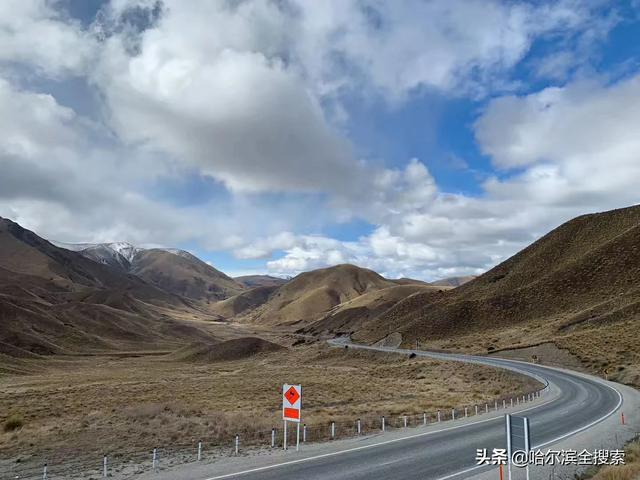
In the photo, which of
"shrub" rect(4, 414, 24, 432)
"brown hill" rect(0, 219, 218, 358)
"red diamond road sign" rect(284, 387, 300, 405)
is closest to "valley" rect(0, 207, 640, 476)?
"shrub" rect(4, 414, 24, 432)

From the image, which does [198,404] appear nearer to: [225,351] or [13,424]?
[13,424]

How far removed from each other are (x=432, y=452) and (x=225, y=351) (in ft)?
306

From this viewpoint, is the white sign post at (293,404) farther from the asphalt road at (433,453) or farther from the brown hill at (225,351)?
the brown hill at (225,351)

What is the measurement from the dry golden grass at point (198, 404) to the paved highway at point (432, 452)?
18.5 feet

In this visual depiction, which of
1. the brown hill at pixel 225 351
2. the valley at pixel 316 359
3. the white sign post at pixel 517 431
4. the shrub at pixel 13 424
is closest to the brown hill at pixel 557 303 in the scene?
the valley at pixel 316 359

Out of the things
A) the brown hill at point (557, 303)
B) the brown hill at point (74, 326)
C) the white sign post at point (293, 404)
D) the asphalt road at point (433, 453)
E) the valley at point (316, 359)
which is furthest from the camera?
the brown hill at point (74, 326)

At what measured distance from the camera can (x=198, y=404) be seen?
114 feet

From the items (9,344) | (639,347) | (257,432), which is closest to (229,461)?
(257,432)

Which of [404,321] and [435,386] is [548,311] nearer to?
[404,321]

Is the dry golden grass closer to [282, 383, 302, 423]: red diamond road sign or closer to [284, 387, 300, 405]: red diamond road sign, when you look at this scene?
[282, 383, 302, 423]: red diamond road sign

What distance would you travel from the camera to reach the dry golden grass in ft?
72.0

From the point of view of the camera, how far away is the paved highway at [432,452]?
14.2 m

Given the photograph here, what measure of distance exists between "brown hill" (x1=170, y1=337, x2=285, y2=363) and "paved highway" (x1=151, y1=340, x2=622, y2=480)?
272 ft

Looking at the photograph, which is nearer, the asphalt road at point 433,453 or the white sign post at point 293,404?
the asphalt road at point 433,453
